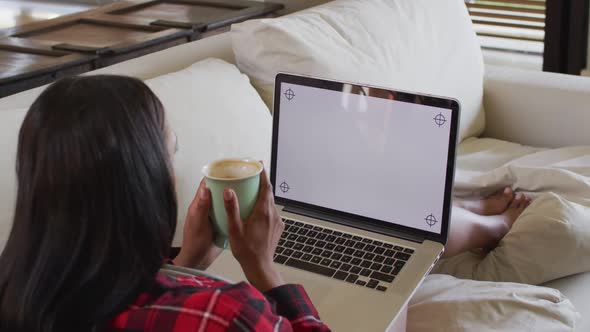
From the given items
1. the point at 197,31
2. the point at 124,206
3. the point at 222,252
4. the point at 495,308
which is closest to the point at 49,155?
the point at 124,206

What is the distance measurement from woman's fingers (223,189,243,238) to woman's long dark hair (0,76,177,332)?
0.16 metres

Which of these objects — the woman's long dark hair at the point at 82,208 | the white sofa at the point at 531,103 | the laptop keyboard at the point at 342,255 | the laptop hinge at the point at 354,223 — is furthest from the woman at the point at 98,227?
the white sofa at the point at 531,103

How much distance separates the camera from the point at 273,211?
102 centimetres

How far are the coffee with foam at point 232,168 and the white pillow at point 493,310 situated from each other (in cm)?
47

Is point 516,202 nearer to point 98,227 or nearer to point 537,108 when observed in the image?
point 537,108

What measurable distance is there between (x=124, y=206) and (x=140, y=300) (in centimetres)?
10

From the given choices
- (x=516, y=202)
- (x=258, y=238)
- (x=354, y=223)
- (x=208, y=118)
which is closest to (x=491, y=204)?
(x=516, y=202)

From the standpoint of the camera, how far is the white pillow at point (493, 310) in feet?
4.17

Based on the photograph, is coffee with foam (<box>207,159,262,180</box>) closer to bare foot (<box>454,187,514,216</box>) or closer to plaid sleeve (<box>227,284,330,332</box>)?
plaid sleeve (<box>227,284,330,332</box>)

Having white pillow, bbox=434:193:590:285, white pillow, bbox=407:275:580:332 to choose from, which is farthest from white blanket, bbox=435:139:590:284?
white pillow, bbox=407:275:580:332

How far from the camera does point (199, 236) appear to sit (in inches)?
41.2

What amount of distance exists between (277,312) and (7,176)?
0.52m

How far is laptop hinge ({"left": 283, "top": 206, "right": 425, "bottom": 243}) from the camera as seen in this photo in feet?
4.16

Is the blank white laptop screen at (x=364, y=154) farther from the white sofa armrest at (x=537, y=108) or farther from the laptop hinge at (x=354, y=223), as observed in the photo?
the white sofa armrest at (x=537, y=108)
